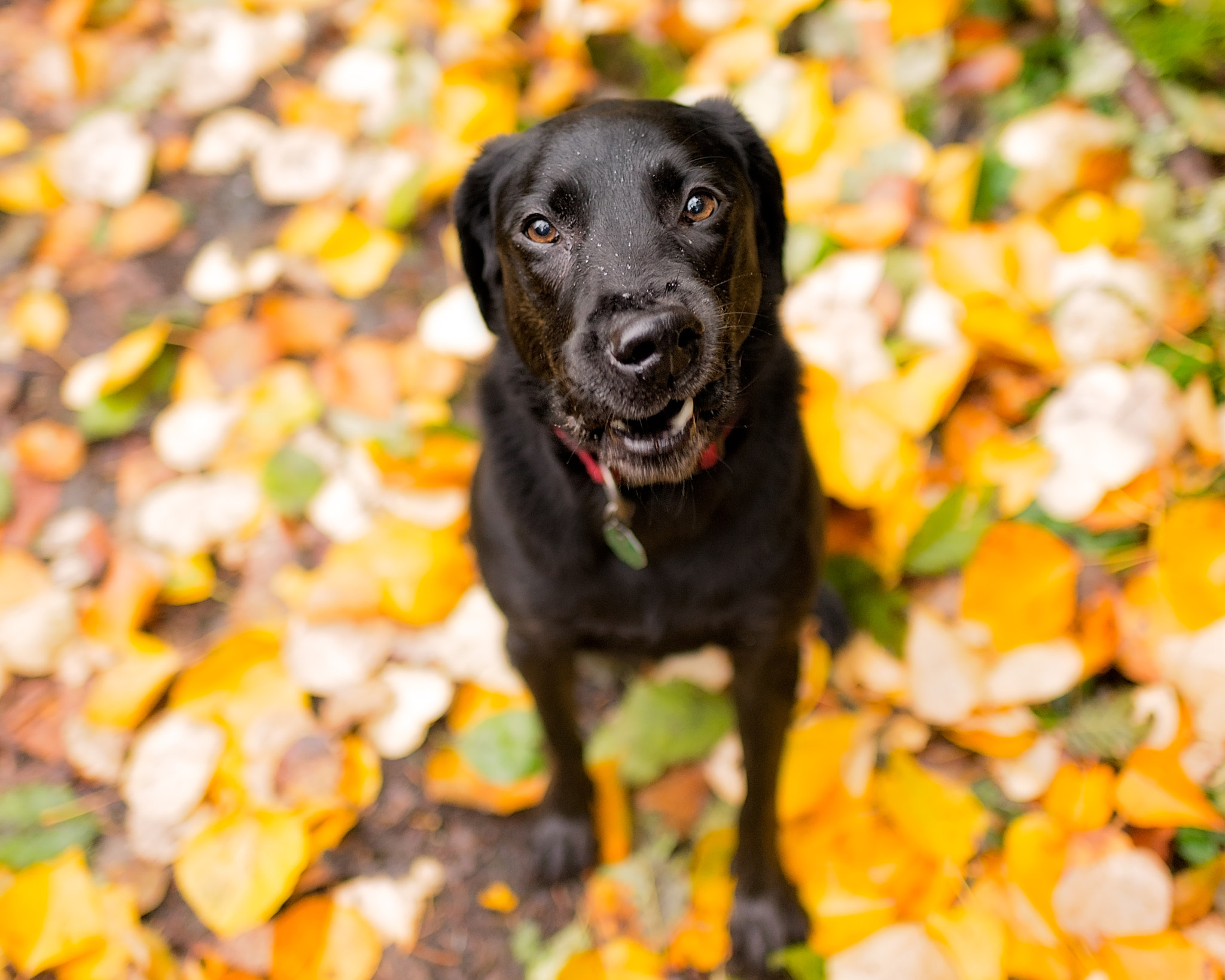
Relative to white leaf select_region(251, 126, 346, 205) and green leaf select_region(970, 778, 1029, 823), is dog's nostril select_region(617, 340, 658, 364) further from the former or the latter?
white leaf select_region(251, 126, 346, 205)

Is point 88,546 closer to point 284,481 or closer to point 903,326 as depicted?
point 284,481

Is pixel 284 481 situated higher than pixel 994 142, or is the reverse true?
pixel 994 142

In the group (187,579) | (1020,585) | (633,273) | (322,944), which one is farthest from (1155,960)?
(187,579)

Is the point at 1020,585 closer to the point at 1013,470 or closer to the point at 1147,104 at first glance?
the point at 1013,470

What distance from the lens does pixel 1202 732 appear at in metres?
1.96

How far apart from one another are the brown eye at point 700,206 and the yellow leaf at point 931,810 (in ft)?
4.55

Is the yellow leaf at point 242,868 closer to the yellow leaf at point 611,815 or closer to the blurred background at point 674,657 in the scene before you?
the blurred background at point 674,657

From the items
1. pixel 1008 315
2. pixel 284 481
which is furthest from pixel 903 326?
pixel 284 481

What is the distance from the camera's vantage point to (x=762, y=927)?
2.22 m

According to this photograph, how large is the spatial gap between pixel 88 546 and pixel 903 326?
8.61 ft

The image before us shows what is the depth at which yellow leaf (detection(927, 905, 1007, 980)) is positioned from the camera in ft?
6.21

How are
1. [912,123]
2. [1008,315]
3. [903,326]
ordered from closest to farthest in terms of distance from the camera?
[1008,315] → [903,326] → [912,123]

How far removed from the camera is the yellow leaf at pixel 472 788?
2.44 m

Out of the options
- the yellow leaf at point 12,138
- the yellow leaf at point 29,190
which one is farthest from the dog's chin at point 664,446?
the yellow leaf at point 12,138
